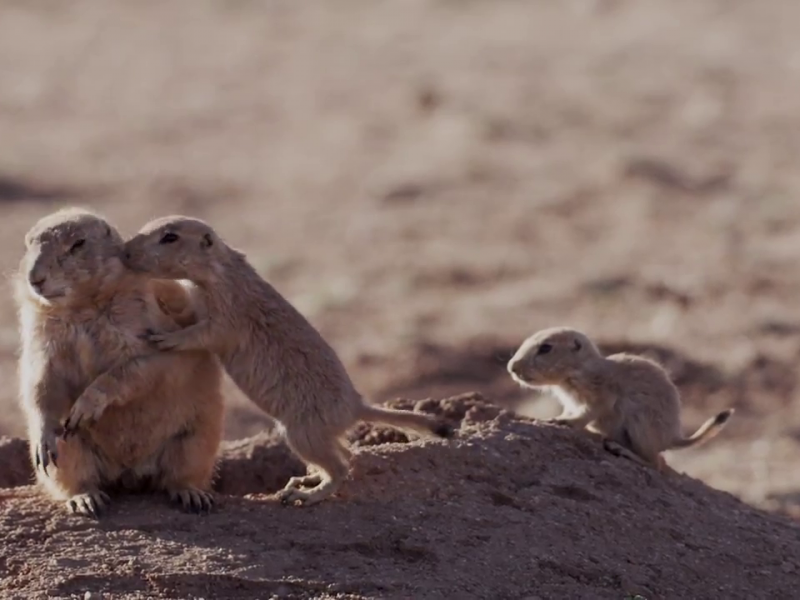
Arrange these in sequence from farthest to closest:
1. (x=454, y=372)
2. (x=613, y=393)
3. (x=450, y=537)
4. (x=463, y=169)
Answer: (x=463, y=169)
(x=454, y=372)
(x=613, y=393)
(x=450, y=537)

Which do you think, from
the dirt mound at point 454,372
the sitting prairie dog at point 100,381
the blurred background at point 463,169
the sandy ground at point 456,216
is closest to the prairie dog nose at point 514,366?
the sandy ground at point 456,216

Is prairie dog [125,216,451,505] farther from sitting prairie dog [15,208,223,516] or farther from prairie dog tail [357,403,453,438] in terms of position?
sitting prairie dog [15,208,223,516]

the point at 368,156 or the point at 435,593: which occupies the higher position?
the point at 368,156

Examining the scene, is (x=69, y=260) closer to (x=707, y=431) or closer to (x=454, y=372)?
(x=707, y=431)

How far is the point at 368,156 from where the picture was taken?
910 inches

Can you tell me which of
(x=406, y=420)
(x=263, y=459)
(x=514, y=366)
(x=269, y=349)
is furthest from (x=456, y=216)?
(x=269, y=349)

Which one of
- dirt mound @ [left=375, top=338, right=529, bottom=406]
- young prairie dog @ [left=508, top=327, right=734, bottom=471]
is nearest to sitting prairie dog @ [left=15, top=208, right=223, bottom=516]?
young prairie dog @ [left=508, top=327, right=734, bottom=471]

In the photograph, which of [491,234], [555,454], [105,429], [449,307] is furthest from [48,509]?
[491,234]

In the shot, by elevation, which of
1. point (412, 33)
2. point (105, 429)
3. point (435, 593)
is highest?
point (412, 33)

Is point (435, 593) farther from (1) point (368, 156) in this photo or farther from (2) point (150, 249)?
(1) point (368, 156)

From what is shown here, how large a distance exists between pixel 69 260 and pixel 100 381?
0.55 m

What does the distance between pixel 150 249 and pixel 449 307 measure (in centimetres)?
935

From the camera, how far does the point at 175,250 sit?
693 cm

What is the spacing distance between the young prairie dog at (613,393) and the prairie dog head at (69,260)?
2378 mm
